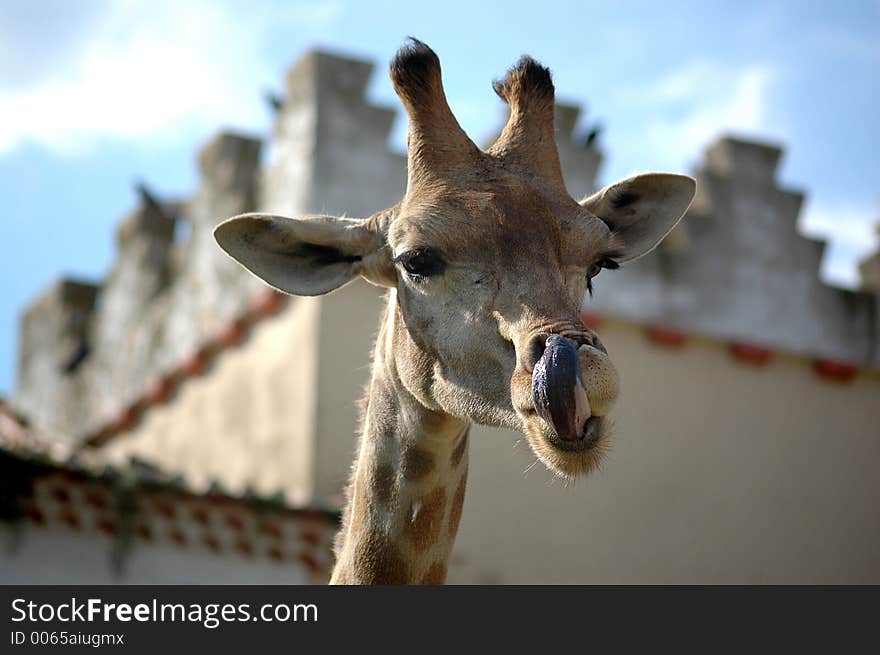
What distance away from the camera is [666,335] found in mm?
15938

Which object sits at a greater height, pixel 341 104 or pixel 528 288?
pixel 341 104

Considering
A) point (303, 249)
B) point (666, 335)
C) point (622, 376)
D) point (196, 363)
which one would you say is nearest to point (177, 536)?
point (196, 363)

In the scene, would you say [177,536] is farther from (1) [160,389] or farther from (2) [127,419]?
(2) [127,419]

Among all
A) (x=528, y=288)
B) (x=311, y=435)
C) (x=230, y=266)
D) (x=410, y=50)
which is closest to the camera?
(x=528, y=288)

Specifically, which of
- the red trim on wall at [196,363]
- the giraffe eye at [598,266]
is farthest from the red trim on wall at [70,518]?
the giraffe eye at [598,266]

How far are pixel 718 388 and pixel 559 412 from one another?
11518 mm

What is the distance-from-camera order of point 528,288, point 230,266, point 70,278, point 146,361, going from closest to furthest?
point 528,288
point 230,266
point 146,361
point 70,278

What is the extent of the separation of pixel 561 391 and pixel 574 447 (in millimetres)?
214

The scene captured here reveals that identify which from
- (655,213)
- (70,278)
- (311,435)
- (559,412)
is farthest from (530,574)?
(559,412)

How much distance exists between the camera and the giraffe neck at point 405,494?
5730 mm

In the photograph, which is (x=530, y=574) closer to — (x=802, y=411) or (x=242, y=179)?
(x=802, y=411)

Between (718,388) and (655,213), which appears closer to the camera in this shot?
(655,213)

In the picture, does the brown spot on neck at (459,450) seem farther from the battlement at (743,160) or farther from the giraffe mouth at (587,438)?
the battlement at (743,160)

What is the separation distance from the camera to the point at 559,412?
16.1 feet
